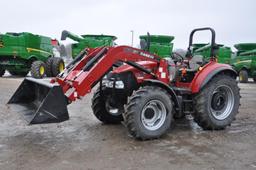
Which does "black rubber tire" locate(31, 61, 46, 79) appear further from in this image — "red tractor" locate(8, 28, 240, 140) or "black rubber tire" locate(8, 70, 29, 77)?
"red tractor" locate(8, 28, 240, 140)

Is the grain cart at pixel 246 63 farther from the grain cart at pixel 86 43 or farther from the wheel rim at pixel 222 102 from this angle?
the wheel rim at pixel 222 102

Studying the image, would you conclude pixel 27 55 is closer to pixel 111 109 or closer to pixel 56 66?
pixel 56 66

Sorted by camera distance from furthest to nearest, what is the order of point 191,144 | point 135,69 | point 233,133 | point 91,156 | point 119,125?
point 119,125 → point 233,133 → point 135,69 → point 191,144 → point 91,156

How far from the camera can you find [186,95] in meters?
6.62

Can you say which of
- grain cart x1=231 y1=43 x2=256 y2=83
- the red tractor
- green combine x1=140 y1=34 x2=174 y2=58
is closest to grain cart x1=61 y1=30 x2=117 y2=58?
green combine x1=140 y1=34 x2=174 y2=58

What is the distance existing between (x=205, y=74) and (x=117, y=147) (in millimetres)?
2211

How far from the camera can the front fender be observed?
21.2ft

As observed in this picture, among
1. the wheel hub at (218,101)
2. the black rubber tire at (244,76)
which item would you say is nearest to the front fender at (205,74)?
the wheel hub at (218,101)

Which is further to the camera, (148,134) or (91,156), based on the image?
(148,134)

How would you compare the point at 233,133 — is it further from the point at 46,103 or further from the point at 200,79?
the point at 46,103

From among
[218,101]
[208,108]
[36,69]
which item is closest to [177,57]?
[218,101]

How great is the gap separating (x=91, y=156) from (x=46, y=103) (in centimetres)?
102

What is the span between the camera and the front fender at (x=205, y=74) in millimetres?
6465

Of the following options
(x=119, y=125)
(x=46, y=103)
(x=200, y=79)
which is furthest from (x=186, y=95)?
(x=46, y=103)
